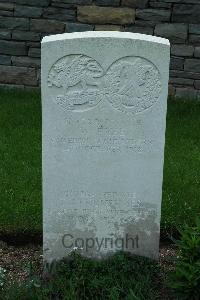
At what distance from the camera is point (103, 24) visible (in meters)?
8.05

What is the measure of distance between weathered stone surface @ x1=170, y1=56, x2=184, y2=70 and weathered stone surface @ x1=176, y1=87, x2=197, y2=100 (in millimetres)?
294

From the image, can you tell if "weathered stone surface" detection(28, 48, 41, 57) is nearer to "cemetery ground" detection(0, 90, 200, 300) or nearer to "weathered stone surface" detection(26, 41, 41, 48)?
"weathered stone surface" detection(26, 41, 41, 48)

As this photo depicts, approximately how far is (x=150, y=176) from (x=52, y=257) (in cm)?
89

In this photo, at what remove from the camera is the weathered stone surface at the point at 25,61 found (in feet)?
27.6

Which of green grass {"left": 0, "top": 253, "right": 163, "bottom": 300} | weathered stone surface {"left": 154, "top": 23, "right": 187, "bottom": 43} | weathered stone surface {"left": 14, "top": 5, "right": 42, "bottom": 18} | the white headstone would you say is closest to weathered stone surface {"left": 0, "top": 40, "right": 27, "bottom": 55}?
weathered stone surface {"left": 14, "top": 5, "right": 42, "bottom": 18}

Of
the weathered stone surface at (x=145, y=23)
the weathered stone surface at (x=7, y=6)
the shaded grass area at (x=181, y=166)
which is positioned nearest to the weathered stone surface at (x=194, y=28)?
the weathered stone surface at (x=145, y=23)

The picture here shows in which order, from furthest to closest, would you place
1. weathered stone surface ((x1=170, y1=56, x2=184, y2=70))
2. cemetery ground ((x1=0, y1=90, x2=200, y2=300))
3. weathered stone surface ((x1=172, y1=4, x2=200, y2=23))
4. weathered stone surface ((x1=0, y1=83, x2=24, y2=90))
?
weathered stone surface ((x1=0, y1=83, x2=24, y2=90)), weathered stone surface ((x1=170, y1=56, x2=184, y2=70)), weathered stone surface ((x1=172, y1=4, x2=200, y2=23)), cemetery ground ((x1=0, y1=90, x2=200, y2=300))

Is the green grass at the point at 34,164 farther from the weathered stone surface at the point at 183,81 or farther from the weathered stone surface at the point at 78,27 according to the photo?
the weathered stone surface at the point at 78,27

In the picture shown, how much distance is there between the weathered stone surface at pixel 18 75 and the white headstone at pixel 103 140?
4729 millimetres

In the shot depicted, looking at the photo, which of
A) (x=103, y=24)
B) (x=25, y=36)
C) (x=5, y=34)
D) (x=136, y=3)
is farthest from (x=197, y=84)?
(x=5, y=34)

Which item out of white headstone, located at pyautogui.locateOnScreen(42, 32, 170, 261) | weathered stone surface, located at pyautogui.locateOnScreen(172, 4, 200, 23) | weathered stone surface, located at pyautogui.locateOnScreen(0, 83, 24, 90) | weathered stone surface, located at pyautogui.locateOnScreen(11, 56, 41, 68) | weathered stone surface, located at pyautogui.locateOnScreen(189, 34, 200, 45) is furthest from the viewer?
weathered stone surface, located at pyautogui.locateOnScreen(0, 83, 24, 90)

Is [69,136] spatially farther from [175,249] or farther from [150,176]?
[175,249]

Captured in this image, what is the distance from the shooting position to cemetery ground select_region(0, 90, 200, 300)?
3840 millimetres

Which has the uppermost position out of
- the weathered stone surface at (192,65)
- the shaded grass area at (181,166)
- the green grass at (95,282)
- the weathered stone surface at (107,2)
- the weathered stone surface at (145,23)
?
the weathered stone surface at (107,2)
